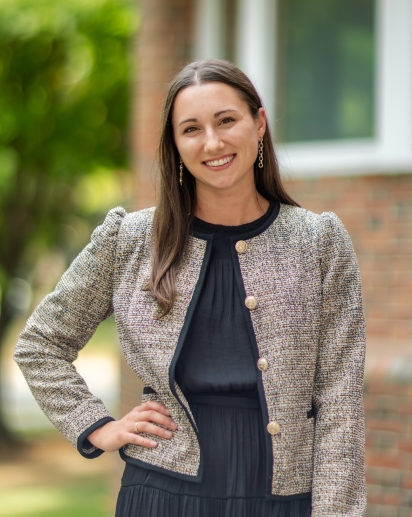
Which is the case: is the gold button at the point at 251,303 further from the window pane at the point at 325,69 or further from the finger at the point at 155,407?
the window pane at the point at 325,69

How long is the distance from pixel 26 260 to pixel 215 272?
9830 millimetres

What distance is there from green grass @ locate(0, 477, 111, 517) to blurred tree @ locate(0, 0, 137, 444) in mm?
2254

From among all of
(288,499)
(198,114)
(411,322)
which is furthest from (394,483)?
(198,114)

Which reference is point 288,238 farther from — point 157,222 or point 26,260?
point 26,260

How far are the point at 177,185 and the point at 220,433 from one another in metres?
0.74

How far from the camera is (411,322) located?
5.82 m

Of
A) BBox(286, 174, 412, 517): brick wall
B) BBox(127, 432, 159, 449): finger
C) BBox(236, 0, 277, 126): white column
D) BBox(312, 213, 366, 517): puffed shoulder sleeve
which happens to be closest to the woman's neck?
BBox(312, 213, 366, 517): puffed shoulder sleeve

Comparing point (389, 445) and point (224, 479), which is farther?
point (389, 445)

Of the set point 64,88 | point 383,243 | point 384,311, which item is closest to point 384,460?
point 384,311

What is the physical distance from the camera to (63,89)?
10438mm

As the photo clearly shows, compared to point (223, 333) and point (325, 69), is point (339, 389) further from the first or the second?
point (325, 69)

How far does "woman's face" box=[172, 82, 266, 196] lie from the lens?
2752 millimetres

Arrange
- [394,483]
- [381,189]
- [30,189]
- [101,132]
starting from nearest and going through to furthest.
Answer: [394,483] < [381,189] < [101,132] < [30,189]

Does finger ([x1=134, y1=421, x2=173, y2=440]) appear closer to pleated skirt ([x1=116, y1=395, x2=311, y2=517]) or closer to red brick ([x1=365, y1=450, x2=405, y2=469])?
pleated skirt ([x1=116, y1=395, x2=311, y2=517])
